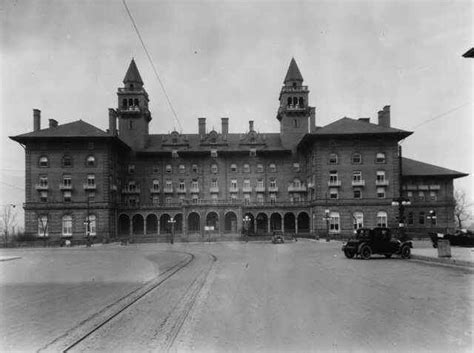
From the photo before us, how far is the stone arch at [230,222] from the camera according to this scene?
211 ft

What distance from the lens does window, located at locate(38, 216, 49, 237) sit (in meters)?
55.8

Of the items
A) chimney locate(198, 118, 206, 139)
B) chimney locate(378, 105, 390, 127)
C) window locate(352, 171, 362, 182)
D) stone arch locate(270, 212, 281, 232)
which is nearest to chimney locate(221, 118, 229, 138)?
chimney locate(198, 118, 206, 139)

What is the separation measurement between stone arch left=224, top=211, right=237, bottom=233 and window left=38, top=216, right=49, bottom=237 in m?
23.8

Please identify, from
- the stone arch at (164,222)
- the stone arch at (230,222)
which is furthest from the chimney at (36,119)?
the stone arch at (230,222)

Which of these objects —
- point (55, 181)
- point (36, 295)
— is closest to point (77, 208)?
point (55, 181)

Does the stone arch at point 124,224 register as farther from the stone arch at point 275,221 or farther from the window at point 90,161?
the stone arch at point 275,221

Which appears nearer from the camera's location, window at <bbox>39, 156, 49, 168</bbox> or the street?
the street

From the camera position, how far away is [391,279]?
1393 cm

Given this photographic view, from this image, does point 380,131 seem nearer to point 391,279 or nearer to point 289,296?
point 391,279

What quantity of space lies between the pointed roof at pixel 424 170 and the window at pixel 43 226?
48490mm

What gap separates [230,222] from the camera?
2566 inches

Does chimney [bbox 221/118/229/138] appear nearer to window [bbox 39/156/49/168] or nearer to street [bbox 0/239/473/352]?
window [bbox 39/156/49/168]

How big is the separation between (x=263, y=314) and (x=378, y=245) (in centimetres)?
1538

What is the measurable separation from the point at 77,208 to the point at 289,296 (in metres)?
50.3
